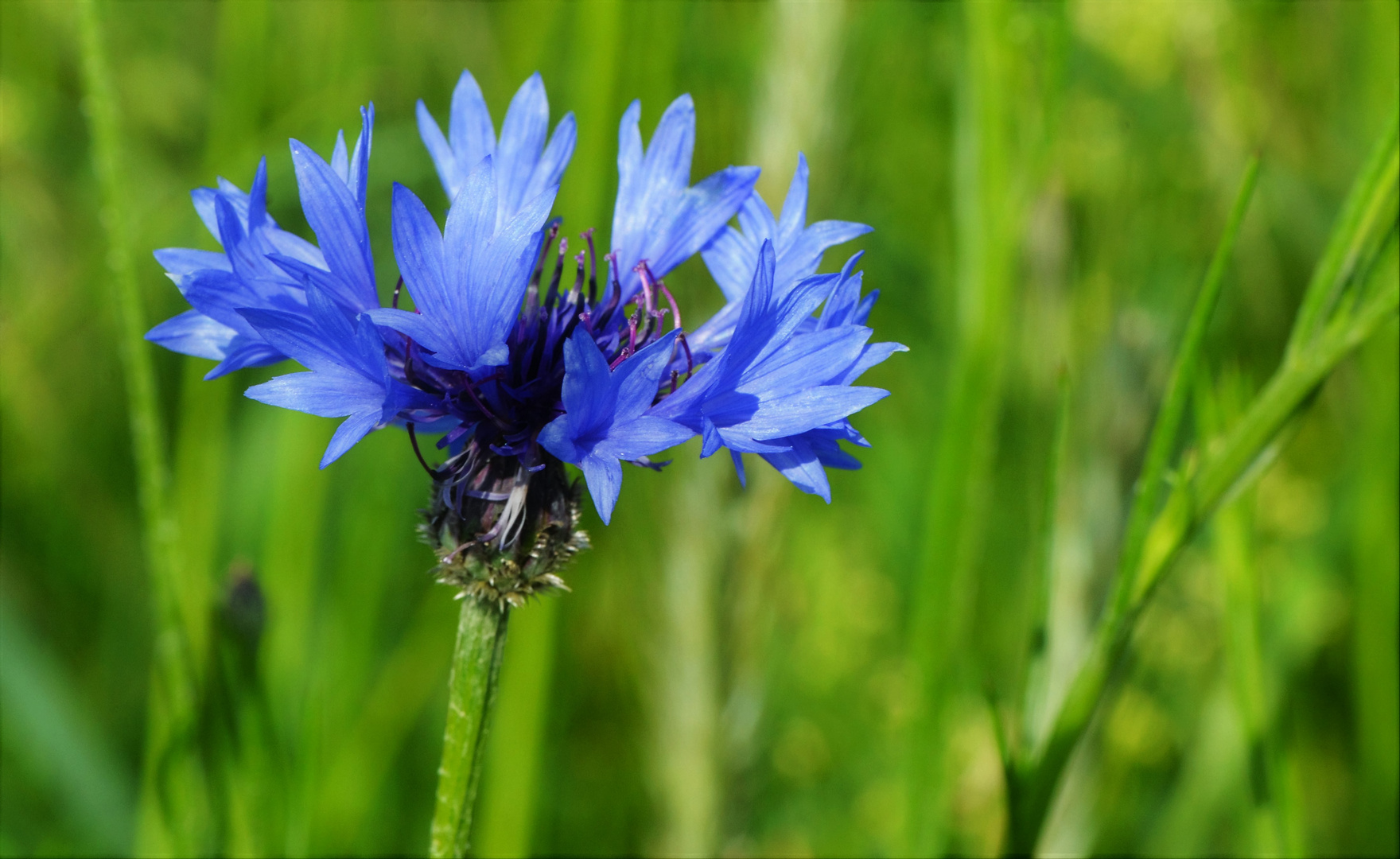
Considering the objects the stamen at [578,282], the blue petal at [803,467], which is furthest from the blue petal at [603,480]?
the stamen at [578,282]

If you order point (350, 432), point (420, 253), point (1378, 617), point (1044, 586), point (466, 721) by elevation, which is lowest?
point (1378, 617)

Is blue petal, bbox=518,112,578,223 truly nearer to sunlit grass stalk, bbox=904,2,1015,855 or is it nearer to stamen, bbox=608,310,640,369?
stamen, bbox=608,310,640,369

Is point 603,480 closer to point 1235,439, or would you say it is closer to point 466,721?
point 466,721

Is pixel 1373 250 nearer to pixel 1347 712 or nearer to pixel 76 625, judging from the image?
pixel 1347 712

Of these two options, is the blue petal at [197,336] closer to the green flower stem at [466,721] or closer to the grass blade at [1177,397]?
the green flower stem at [466,721]

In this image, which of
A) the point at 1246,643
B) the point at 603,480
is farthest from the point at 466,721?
the point at 1246,643

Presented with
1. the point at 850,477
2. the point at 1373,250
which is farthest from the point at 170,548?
the point at 850,477

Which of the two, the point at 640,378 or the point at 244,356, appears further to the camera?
the point at 244,356
